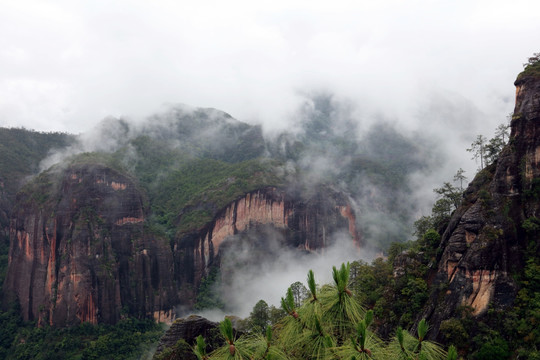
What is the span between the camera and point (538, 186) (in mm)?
25547

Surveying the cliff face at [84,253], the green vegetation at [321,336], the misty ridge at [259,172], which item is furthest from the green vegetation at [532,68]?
the cliff face at [84,253]

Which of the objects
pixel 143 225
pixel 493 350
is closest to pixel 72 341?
pixel 143 225

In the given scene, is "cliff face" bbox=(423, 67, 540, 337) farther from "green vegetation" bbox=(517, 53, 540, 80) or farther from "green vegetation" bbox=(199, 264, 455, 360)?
"green vegetation" bbox=(199, 264, 455, 360)

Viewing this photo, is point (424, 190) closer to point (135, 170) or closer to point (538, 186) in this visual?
Result: point (135, 170)

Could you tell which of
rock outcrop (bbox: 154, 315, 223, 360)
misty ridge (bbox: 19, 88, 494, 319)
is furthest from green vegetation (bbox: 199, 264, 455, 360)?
misty ridge (bbox: 19, 88, 494, 319)

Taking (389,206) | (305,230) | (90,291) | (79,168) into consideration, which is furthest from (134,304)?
(389,206)

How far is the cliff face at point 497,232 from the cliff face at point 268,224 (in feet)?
157

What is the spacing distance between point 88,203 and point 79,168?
586cm

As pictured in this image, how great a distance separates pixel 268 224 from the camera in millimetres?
74188

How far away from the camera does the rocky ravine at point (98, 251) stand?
56.6 m

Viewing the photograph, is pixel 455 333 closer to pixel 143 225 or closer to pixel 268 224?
pixel 268 224

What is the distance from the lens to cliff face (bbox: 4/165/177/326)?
56.3 metres

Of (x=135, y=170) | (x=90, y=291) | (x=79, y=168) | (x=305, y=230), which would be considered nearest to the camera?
(x=90, y=291)

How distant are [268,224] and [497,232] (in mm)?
51614
